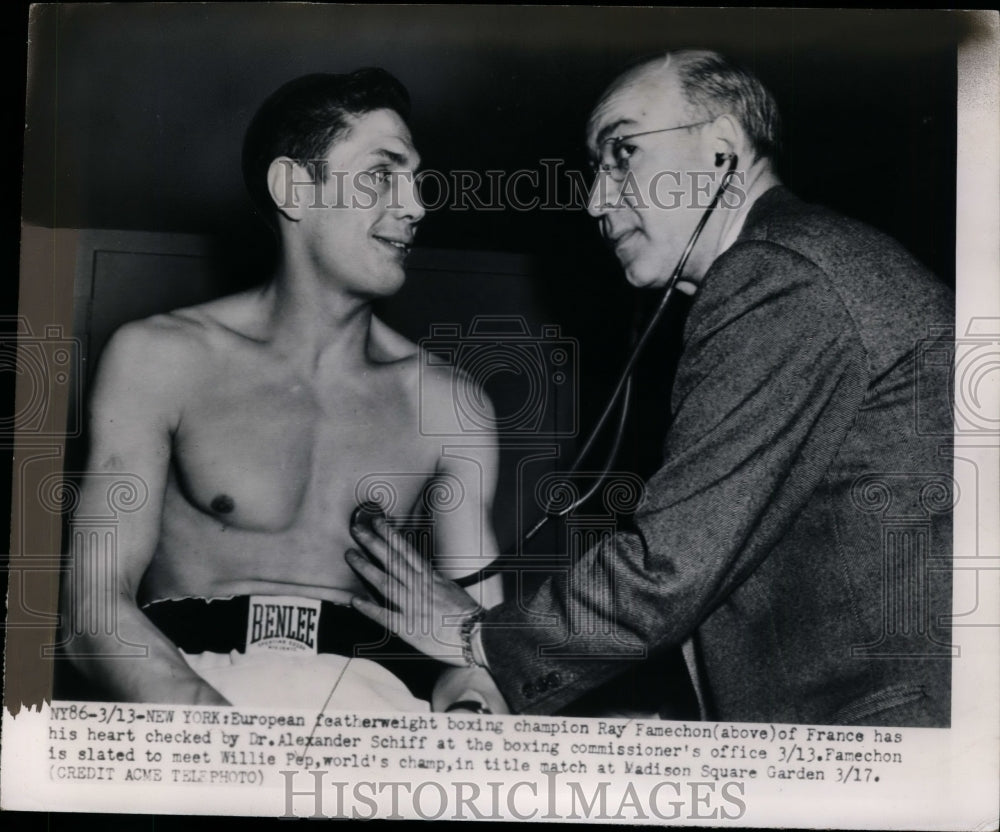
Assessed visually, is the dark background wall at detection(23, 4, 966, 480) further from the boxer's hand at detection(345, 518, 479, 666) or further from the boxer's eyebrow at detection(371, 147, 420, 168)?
the boxer's hand at detection(345, 518, 479, 666)

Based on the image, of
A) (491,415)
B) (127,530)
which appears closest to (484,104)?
(491,415)

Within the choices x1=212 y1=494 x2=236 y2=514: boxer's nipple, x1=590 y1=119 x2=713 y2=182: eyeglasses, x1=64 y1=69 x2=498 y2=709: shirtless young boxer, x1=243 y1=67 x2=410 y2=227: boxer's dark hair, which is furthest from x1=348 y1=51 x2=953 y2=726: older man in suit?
x1=243 y1=67 x2=410 y2=227: boxer's dark hair

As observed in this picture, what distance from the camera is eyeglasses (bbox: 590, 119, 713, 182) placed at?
241cm

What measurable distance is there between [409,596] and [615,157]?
41.7 inches

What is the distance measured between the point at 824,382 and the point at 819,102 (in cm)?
65

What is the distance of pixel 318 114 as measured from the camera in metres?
2.46

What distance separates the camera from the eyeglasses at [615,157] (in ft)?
7.91

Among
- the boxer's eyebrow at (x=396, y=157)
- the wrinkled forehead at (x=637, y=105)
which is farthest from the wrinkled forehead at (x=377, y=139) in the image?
the wrinkled forehead at (x=637, y=105)

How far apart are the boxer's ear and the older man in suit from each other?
638 mm

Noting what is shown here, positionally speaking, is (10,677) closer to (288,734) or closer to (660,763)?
(288,734)

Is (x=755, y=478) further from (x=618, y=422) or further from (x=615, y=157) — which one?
(x=615, y=157)

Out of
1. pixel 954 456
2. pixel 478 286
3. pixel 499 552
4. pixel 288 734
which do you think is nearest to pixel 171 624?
pixel 288 734

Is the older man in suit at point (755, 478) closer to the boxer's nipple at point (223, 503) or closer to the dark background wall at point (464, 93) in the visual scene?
the dark background wall at point (464, 93)

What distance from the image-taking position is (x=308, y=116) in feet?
8.06
